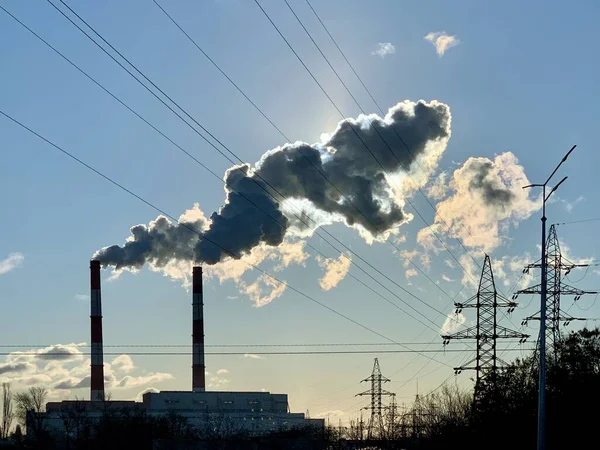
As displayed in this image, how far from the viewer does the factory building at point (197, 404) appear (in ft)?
278

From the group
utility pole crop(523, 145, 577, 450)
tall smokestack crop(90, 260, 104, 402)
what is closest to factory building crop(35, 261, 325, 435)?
tall smokestack crop(90, 260, 104, 402)

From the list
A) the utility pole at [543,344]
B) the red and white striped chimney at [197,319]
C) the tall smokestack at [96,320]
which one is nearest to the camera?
the utility pole at [543,344]

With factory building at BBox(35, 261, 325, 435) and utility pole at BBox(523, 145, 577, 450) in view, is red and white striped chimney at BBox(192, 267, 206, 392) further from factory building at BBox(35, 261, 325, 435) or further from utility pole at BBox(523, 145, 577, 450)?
utility pole at BBox(523, 145, 577, 450)

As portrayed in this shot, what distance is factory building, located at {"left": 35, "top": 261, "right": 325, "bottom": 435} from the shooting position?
84750 millimetres

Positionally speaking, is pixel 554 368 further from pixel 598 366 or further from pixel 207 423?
pixel 207 423

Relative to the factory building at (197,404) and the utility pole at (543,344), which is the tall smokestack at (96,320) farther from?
the utility pole at (543,344)

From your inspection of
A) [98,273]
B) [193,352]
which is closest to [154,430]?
→ [193,352]

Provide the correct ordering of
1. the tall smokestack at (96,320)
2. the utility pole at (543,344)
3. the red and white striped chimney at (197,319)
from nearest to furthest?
the utility pole at (543,344) < the tall smokestack at (96,320) < the red and white striped chimney at (197,319)

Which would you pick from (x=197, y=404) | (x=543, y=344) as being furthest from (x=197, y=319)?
(x=543, y=344)

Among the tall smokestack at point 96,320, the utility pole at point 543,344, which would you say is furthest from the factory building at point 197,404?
the utility pole at point 543,344

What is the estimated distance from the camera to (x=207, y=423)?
3728 inches

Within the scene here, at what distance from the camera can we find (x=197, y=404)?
108000 mm

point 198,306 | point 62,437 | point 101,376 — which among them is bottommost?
point 62,437

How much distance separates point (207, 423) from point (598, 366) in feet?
173
